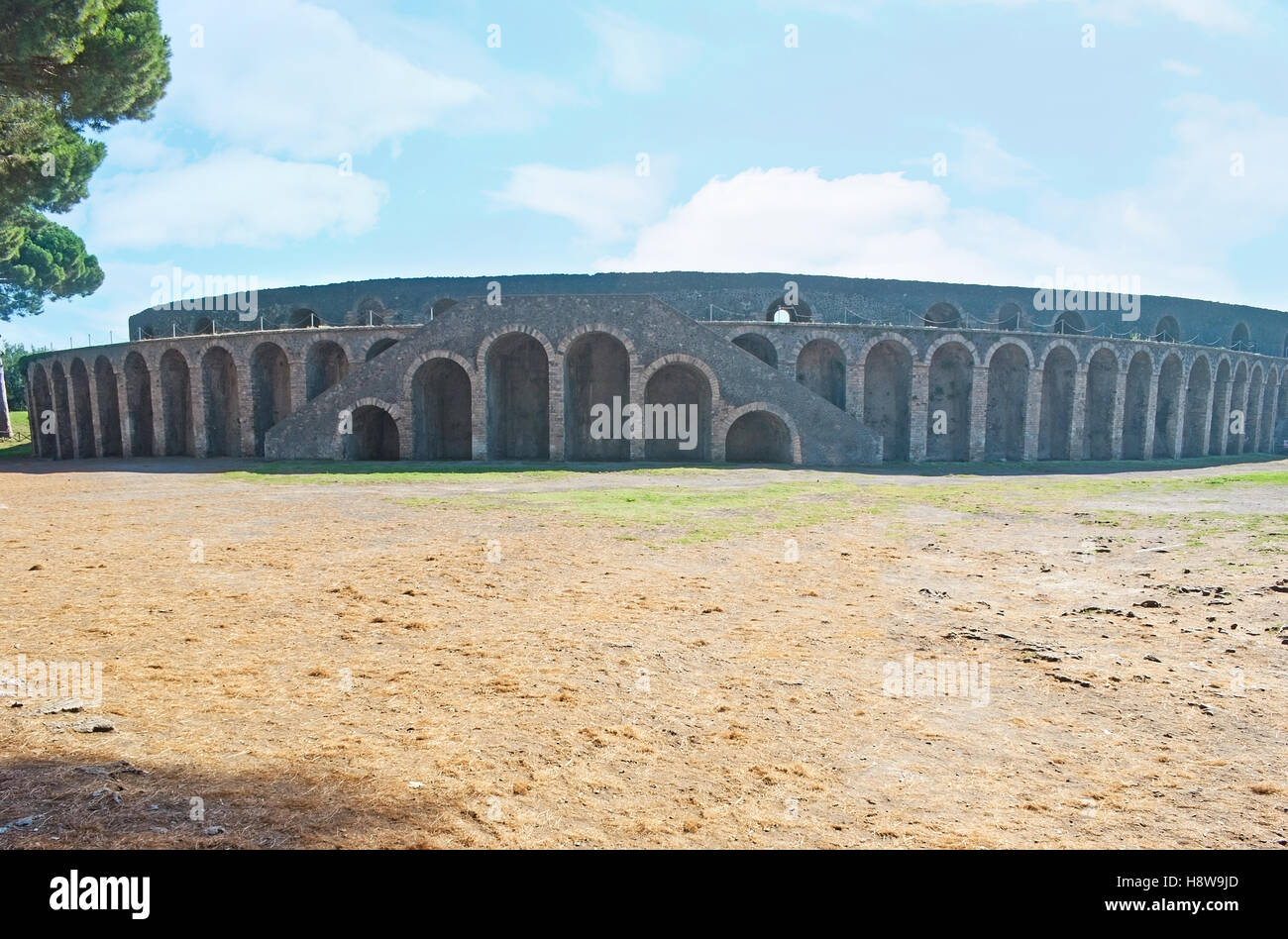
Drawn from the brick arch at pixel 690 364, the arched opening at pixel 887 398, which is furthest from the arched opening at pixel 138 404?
the arched opening at pixel 887 398

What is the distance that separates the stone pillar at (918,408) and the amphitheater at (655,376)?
0.08m

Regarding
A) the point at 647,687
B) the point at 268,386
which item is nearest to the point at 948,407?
the point at 268,386

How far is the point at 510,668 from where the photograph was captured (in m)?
5.77

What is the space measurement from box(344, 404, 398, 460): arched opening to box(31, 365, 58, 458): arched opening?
2284cm

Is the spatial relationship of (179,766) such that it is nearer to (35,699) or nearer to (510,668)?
(35,699)

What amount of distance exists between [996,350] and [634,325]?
17.9 m

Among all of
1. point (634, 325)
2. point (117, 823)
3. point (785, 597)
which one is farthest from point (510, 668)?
A: point (634, 325)

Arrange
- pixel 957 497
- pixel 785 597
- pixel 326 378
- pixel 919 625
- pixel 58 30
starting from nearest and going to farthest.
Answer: pixel 919 625 → pixel 785 597 → pixel 58 30 → pixel 957 497 → pixel 326 378

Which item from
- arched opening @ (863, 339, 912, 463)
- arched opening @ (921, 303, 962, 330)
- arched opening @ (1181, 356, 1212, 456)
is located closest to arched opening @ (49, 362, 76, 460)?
arched opening @ (863, 339, 912, 463)

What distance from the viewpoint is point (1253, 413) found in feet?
145

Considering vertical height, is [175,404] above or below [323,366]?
below

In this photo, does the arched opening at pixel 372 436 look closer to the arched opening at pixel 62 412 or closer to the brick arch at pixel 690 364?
the brick arch at pixel 690 364

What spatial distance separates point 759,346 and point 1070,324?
21.5 meters

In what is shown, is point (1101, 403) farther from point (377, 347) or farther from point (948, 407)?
point (377, 347)
